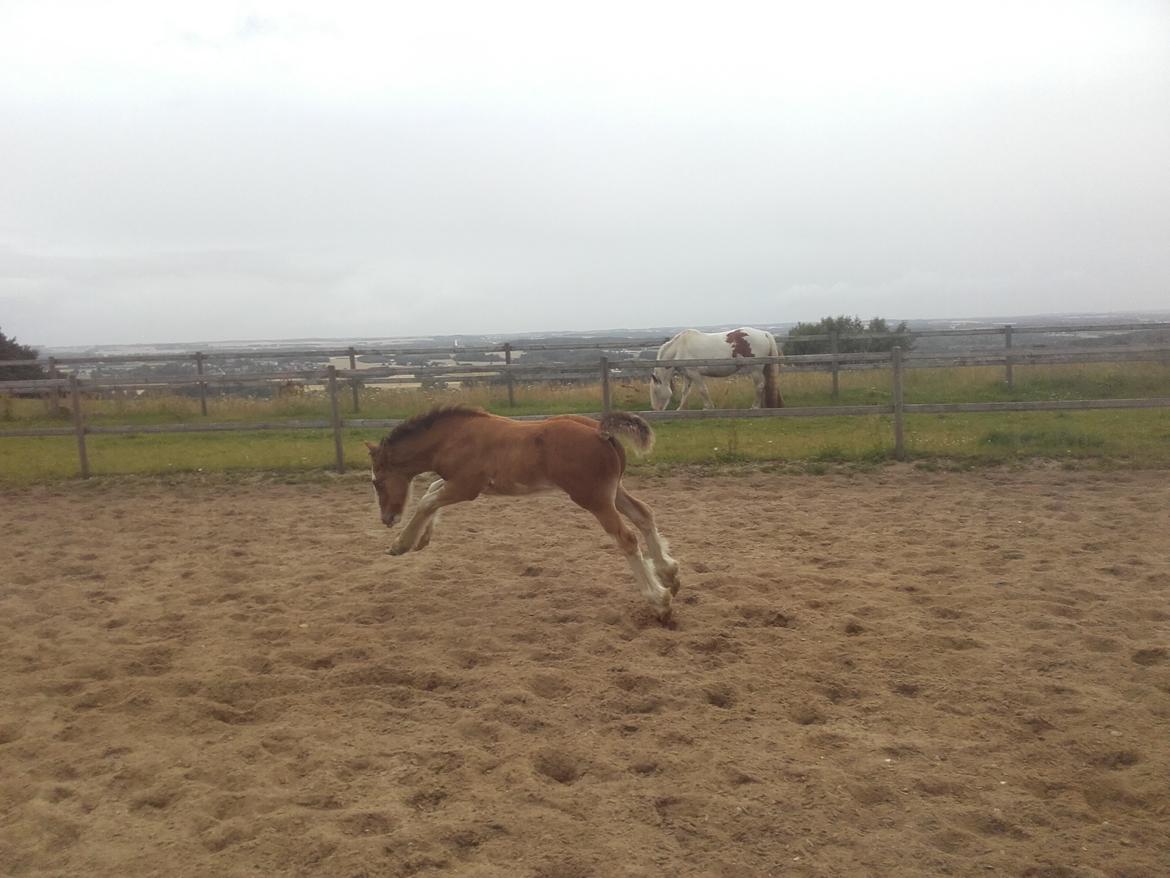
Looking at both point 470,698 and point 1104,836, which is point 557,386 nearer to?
point 470,698

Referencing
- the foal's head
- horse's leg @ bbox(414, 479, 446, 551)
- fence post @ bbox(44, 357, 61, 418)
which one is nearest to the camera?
horse's leg @ bbox(414, 479, 446, 551)

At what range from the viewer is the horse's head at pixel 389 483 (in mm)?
5879

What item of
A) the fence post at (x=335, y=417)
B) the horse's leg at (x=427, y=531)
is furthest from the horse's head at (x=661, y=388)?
the horse's leg at (x=427, y=531)

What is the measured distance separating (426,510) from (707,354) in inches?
420

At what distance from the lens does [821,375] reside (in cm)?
1822

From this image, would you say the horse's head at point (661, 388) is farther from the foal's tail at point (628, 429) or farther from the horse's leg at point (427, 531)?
the foal's tail at point (628, 429)

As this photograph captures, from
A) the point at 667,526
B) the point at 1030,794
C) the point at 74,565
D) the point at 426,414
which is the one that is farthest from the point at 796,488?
the point at 74,565

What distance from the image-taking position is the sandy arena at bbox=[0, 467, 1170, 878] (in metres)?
2.87

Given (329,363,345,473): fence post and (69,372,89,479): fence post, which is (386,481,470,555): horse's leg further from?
(69,372,89,479): fence post

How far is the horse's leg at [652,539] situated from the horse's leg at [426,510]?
0.96 metres

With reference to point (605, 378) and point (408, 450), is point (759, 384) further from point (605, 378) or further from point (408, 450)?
point (408, 450)

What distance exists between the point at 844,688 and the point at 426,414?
10.5 ft

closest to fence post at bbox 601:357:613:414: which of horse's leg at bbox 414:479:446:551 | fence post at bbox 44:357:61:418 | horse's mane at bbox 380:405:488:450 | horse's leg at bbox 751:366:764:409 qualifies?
horse's leg at bbox 751:366:764:409

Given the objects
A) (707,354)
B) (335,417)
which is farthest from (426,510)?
(707,354)
